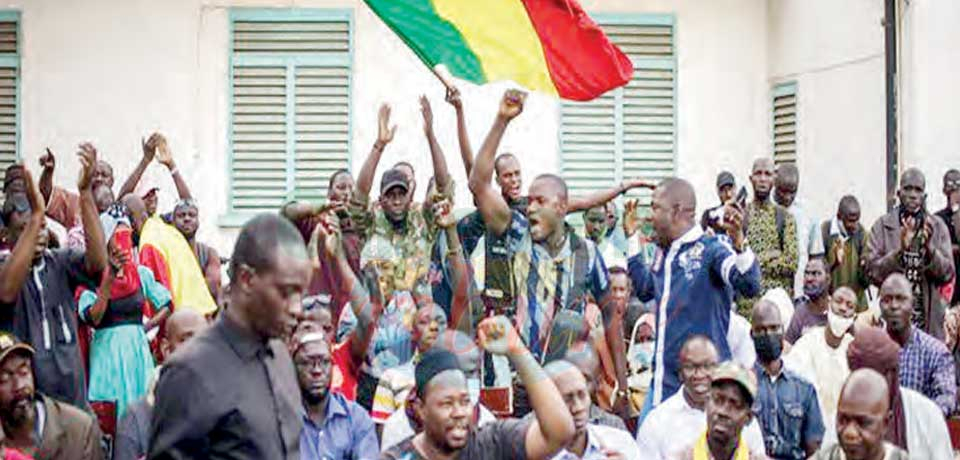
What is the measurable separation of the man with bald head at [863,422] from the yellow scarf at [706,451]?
0.71 meters

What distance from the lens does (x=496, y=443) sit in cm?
697

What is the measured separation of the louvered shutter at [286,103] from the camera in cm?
1677

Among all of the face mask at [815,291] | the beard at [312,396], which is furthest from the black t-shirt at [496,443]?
the face mask at [815,291]

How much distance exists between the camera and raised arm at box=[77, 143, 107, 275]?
30.3 ft

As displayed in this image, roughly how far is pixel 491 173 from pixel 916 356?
3.00 meters

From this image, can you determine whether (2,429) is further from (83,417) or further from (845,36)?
(845,36)

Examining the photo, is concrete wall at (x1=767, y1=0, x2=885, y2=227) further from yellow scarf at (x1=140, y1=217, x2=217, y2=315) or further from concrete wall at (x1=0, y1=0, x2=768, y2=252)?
yellow scarf at (x1=140, y1=217, x2=217, y2=315)

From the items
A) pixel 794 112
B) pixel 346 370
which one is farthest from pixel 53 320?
pixel 794 112

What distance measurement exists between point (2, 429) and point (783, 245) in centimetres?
702

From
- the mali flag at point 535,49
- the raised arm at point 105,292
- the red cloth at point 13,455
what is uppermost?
the mali flag at point 535,49

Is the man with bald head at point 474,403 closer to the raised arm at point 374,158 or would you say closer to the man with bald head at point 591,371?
the man with bald head at point 591,371

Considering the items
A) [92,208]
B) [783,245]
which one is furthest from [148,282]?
[783,245]

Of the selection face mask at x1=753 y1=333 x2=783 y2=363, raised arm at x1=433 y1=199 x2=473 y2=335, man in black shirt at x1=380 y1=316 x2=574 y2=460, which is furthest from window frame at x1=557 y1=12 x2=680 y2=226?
man in black shirt at x1=380 y1=316 x2=574 y2=460

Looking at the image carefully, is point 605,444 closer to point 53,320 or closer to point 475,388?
point 475,388
